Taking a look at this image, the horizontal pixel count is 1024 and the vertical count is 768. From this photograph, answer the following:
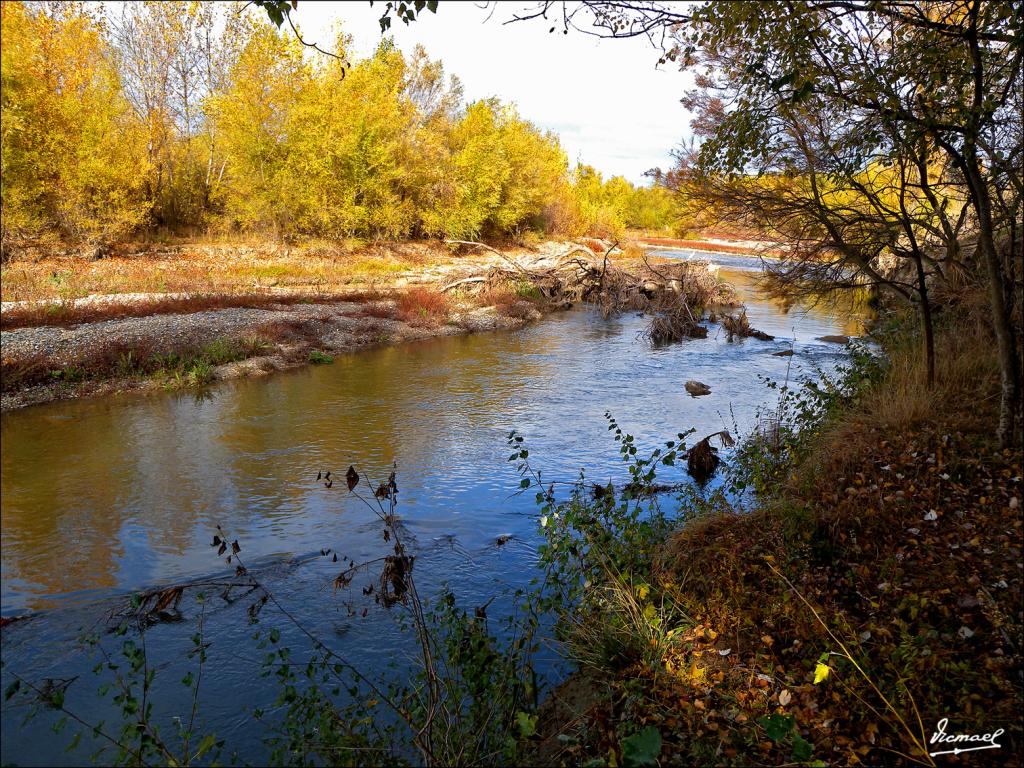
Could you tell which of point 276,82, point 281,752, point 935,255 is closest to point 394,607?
point 281,752

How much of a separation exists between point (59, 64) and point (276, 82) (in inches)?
410

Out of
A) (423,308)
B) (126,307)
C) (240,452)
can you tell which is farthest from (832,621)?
(423,308)

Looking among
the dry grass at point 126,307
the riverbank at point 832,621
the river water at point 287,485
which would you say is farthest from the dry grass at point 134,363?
the riverbank at point 832,621

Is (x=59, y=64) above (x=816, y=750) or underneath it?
above

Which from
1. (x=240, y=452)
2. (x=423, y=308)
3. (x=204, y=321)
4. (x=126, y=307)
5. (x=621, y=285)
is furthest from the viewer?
(x=621, y=285)

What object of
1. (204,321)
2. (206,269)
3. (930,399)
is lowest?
(930,399)

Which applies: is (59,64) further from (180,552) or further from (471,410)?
(180,552)

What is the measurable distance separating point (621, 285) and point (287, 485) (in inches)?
797

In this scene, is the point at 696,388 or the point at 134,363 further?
the point at 134,363

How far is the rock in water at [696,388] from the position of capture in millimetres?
14406

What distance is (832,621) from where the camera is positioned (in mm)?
4406

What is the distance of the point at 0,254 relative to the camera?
2488 centimetres

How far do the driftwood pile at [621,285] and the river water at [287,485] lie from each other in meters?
7.74

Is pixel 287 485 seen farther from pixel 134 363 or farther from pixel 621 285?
pixel 621 285
